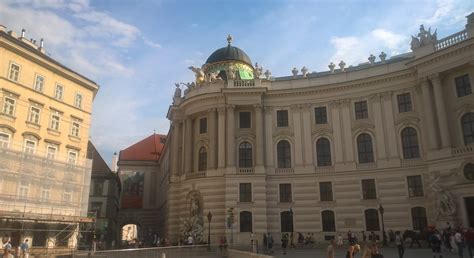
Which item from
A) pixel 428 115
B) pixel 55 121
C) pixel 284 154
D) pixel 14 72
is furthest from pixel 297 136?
pixel 14 72

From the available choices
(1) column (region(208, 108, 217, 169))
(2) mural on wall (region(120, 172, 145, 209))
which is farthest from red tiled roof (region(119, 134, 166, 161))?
(1) column (region(208, 108, 217, 169))

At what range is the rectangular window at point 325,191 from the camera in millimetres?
41719

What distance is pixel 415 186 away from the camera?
38688mm

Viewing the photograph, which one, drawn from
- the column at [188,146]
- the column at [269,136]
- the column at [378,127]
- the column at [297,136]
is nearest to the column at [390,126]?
the column at [378,127]

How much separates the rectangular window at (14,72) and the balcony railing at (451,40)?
36.8 metres

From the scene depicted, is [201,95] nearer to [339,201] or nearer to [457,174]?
[339,201]

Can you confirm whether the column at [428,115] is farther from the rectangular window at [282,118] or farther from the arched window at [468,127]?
the rectangular window at [282,118]

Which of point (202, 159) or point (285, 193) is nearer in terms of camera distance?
point (285, 193)


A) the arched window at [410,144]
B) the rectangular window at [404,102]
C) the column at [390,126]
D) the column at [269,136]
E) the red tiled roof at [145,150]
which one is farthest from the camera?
the red tiled roof at [145,150]

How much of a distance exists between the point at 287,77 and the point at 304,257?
25938 millimetres

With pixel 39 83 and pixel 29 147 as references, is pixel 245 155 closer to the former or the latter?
pixel 29 147

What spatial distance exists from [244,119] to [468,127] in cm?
2182

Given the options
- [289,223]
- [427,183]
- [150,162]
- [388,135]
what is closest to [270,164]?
[289,223]

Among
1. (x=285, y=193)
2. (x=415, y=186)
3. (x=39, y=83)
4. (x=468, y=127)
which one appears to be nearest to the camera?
(x=39, y=83)
